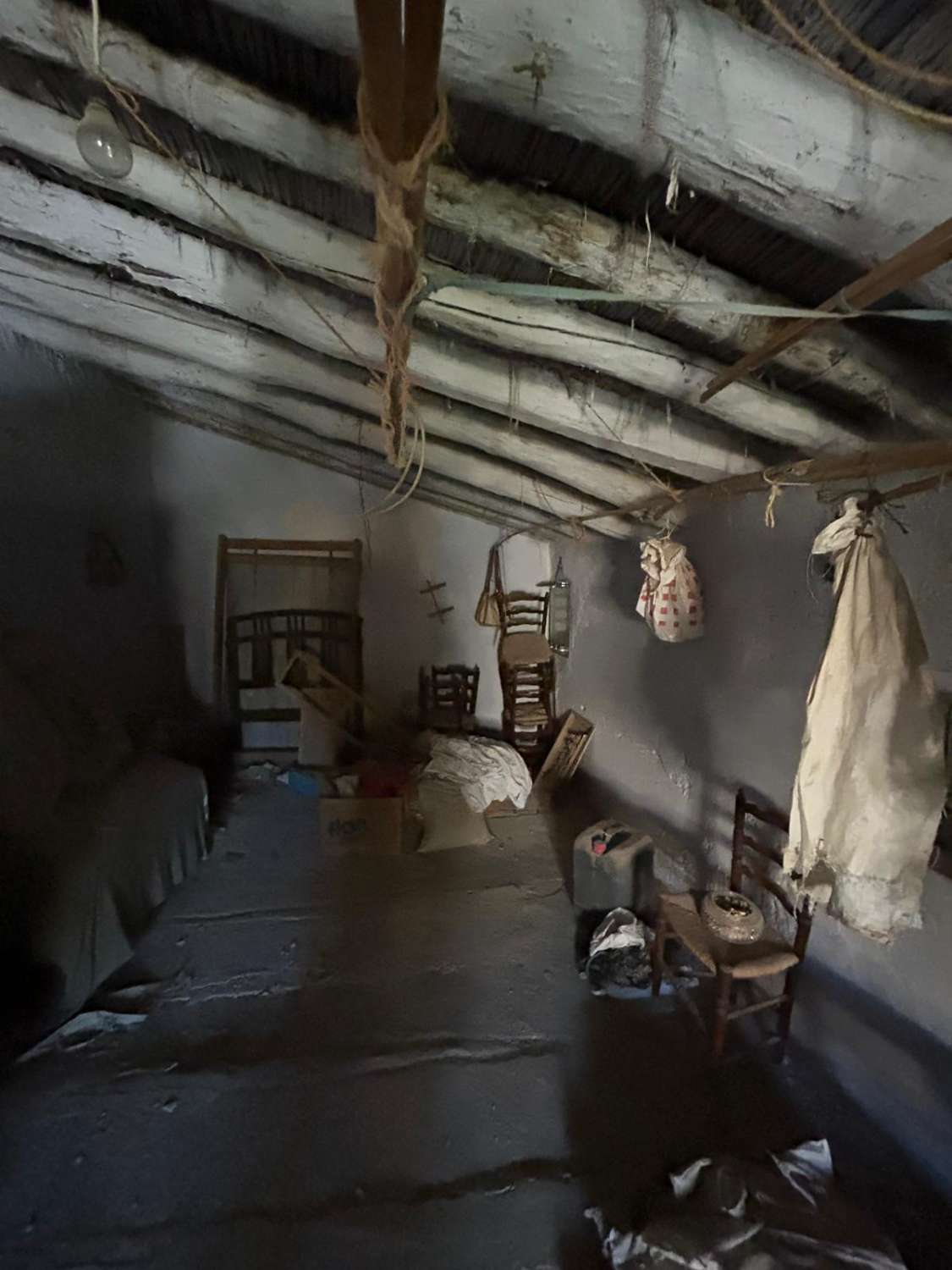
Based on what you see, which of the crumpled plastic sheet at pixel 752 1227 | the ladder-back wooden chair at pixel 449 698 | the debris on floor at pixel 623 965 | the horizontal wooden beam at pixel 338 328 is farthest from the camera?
the ladder-back wooden chair at pixel 449 698

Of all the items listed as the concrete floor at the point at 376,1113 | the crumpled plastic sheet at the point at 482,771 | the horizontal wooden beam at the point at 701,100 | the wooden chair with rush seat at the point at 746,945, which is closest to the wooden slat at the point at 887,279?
the horizontal wooden beam at the point at 701,100

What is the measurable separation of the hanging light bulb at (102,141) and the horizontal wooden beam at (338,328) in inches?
24.2

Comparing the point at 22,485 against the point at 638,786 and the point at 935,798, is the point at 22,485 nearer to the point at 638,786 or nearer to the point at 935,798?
the point at 638,786

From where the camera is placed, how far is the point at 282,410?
282 cm

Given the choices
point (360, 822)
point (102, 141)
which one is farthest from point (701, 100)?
point (360, 822)

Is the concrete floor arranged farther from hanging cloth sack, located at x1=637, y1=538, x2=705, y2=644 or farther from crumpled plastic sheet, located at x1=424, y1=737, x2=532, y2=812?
hanging cloth sack, located at x1=637, y1=538, x2=705, y2=644

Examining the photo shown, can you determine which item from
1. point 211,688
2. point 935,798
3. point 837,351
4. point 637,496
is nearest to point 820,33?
point 837,351

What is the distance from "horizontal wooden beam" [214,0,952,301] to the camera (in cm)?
71

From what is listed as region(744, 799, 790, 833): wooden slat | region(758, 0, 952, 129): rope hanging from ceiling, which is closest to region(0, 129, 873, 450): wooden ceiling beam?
region(758, 0, 952, 129): rope hanging from ceiling

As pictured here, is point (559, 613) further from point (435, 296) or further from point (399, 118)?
point (399, 118)

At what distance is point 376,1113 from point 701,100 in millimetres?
2396

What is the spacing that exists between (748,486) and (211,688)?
410cm

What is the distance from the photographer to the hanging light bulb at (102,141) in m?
0.90

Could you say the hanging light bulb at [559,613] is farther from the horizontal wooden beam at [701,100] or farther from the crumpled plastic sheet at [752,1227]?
the horizontal wooden beam at [701,100]
